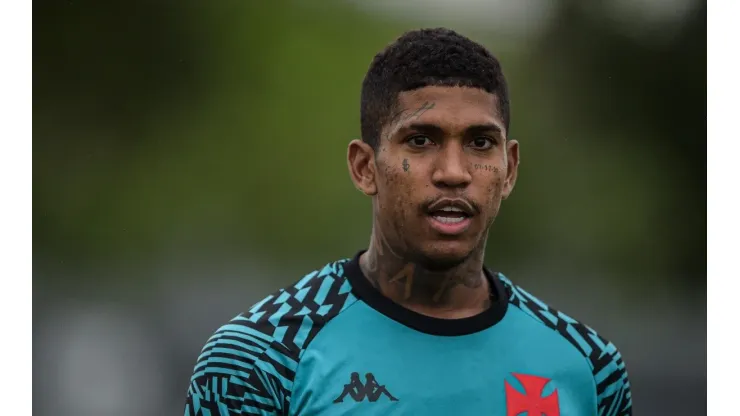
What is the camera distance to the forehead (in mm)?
2986

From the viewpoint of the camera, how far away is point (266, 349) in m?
2.96

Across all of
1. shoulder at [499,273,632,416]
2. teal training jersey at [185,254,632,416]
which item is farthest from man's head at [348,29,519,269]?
shoulder at [499,273,632,416]

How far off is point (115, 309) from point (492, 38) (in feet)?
10.1

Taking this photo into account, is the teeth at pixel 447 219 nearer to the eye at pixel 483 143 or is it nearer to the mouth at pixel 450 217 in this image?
the mouth at pixel 450 217

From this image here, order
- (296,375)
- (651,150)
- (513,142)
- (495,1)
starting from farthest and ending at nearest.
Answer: (651,150) < (495,1) < (513,142) < (296,375)

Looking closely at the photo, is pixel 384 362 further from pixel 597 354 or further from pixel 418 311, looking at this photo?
pixel 597 354

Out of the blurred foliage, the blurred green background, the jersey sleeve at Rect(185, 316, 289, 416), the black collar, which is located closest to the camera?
the jersey sleeve at Rect(185, 316, 289, 416)

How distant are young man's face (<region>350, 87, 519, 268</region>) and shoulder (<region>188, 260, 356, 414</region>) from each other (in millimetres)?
358

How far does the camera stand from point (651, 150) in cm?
601

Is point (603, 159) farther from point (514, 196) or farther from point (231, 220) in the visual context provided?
point (231, 220)

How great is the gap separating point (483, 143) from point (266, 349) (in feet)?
3.31

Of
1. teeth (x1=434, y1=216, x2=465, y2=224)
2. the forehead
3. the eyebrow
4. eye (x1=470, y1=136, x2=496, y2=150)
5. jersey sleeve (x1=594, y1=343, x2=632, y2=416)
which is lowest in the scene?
jersey sleeve (x1=594, y1=343, x2=632, y2=416)

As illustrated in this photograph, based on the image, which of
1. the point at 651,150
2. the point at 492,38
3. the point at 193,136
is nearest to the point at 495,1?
the point at 492,38

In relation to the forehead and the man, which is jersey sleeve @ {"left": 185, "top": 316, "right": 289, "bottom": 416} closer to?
the man
